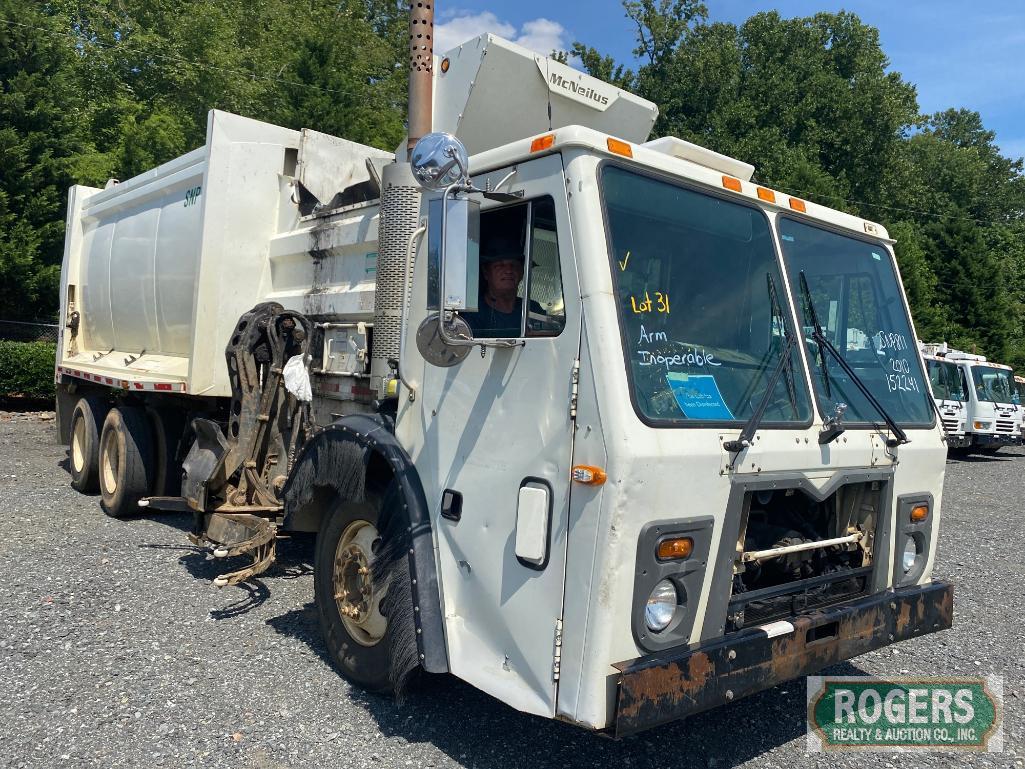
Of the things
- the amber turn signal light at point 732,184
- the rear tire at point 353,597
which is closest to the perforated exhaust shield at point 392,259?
the rear tire at point 353,597

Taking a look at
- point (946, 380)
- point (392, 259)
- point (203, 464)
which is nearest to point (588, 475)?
point (392, 259)

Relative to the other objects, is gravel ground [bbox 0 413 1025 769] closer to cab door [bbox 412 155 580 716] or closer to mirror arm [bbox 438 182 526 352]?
cab door [bbox 412 155 580 716]

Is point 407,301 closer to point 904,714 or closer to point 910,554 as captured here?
point 910,554

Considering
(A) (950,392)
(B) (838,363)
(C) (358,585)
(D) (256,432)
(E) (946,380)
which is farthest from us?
(E) (946,380)

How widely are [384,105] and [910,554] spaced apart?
3403 cm

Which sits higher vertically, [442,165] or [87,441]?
[442,165]

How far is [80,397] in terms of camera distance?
8594 mm

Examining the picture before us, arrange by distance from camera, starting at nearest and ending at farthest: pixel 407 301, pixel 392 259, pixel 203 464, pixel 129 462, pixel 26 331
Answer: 1. pixel 407 301
2. pixel 392 259
3. pixel 203 464
4. pixel 129 462
5. pixel 26 331

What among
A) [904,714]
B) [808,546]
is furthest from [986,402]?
[808,546]

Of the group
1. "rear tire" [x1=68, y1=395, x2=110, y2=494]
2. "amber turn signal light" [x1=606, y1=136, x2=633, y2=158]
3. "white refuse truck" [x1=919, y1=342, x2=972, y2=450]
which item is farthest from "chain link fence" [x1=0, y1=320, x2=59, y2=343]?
"white refuse truck" [x1=919, y1=342, x2=972, y2=450]

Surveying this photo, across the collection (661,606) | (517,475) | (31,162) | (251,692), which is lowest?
(251,692)

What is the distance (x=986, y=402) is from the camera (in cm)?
1888

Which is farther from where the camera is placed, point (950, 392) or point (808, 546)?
point (950, 392)

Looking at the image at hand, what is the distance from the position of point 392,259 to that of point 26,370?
15.2 m
